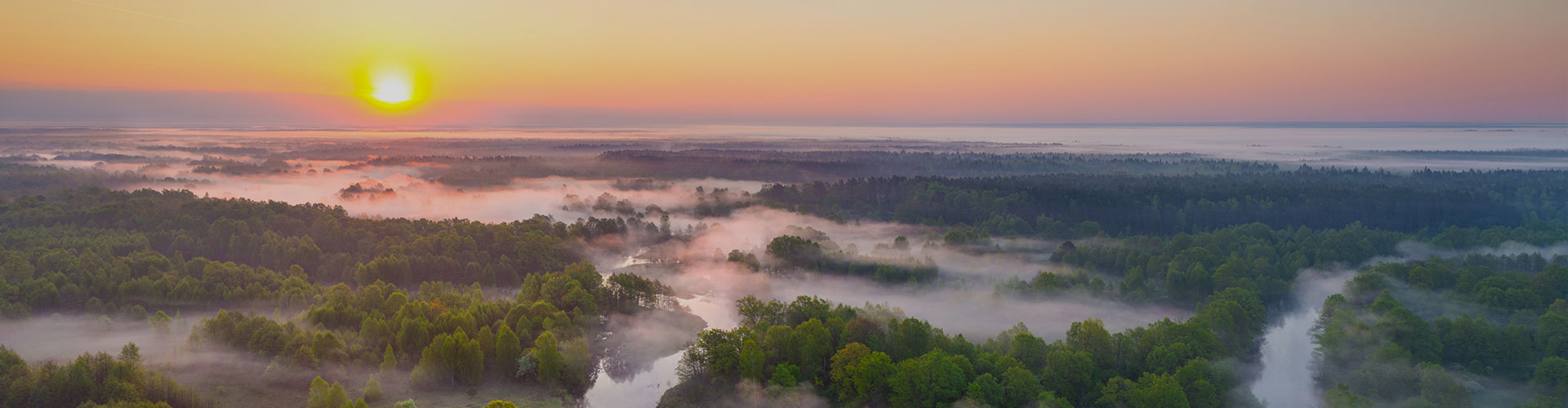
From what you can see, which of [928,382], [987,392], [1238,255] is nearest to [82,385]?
[928,382]

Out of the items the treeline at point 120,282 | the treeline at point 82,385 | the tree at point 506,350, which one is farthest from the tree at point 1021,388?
the treeline at point 120,282

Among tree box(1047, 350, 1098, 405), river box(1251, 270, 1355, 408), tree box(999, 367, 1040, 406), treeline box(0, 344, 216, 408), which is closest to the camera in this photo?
treeline box(0, 344, 216, 408)

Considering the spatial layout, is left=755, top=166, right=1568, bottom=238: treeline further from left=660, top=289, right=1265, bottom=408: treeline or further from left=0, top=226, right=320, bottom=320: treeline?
left=0, top=226, right=320, bottom=320: treeline

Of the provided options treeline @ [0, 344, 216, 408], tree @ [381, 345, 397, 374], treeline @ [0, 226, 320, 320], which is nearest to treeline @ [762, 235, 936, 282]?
tree @ [381, 345, 397, 374]

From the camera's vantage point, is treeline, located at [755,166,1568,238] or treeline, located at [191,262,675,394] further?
treeline, located at [755,166,1568,238]

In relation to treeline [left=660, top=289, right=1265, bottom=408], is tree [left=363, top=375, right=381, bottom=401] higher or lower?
lower

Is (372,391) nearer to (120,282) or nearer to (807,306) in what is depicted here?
(807,306)

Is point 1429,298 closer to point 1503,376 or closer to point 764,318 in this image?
point 1503,376
